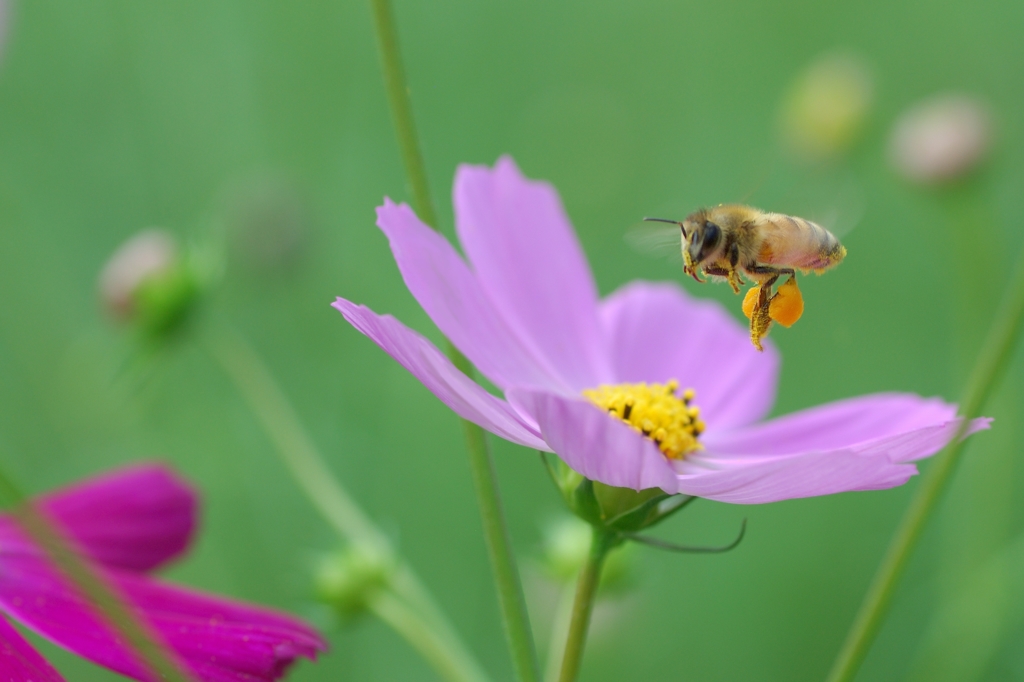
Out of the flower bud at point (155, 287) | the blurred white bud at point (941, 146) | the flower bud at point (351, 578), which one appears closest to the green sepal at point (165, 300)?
the flower bud at point (155, 287)

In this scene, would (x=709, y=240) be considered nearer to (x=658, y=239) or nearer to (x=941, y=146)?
(x=658, y=239)

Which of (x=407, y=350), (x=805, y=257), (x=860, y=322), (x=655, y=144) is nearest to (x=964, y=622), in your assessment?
(x=805, y=257)

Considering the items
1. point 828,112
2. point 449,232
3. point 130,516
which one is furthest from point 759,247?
point 449,232

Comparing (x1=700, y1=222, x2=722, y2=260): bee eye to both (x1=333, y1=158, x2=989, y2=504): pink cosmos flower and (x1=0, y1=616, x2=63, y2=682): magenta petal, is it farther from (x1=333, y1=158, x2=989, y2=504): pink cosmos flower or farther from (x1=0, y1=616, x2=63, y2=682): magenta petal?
(x1=0, y1=616, x2=63, y2=682): magenta petal

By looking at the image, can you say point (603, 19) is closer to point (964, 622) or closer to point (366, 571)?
point (964, 622)

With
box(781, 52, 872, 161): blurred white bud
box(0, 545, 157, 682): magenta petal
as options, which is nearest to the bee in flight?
box(0, 545, 157, 682): magenta petal

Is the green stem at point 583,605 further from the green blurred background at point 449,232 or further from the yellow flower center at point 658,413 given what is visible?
the green blurred background at point 449,232
